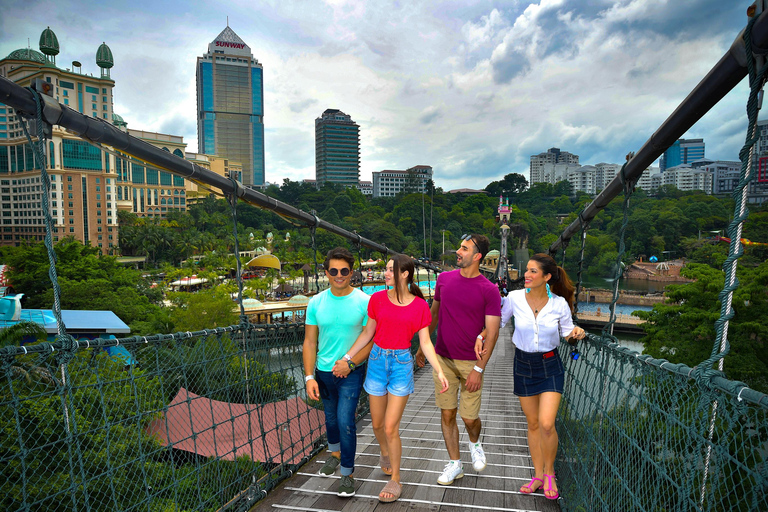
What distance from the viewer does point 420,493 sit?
2.64 metres

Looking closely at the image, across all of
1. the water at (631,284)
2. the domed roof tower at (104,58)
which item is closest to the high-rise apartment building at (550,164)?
the water at (631,284)

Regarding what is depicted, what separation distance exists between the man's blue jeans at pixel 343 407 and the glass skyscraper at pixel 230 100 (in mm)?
130964

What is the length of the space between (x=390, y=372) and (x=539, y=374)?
2.51ft

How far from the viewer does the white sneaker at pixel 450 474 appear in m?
2.72

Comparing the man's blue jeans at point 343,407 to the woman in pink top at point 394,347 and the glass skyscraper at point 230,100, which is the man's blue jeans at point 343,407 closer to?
the woman in pink top at point 394,347

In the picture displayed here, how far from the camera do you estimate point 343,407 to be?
8.84 ft

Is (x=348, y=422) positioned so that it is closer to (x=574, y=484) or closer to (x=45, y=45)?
(x=574, y=484)

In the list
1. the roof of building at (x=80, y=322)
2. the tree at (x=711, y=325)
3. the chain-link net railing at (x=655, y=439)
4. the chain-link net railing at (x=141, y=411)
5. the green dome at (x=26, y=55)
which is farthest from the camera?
the green dome at (x=26, y=55)

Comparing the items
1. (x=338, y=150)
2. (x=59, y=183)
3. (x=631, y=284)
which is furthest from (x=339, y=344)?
(x=338, y=150)

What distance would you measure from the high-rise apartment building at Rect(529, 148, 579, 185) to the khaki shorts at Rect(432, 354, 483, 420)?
168391 mm

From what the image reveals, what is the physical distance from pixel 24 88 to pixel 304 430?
3.60 metres

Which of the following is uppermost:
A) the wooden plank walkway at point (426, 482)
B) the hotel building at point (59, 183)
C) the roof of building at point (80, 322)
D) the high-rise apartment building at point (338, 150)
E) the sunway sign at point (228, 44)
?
the sunway sign at point (228, 44)

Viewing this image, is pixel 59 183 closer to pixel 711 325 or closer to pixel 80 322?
pixel 80 322

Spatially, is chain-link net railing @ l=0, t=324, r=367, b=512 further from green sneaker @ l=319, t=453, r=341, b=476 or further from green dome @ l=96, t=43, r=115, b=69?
green dome @ l=96, t=43, r=115, b=69
